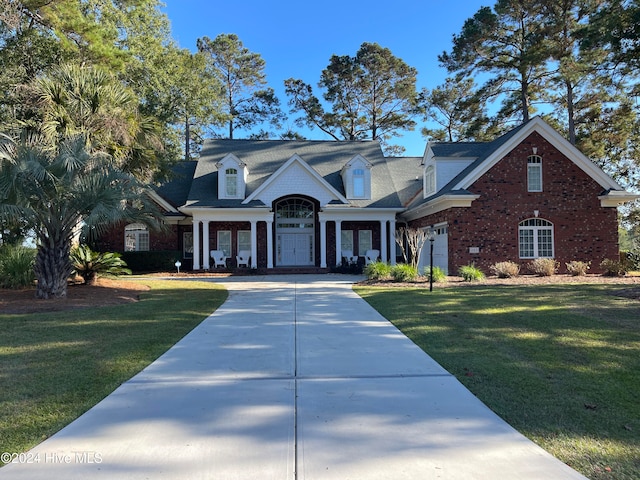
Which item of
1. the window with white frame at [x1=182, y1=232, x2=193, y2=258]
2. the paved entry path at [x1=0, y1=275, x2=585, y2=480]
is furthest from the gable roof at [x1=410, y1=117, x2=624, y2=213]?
the paved entry path at [x1=0, y1=275, x2=585, y2=480]

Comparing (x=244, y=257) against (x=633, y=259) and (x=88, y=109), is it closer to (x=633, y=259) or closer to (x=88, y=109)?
(x=88, y=109)

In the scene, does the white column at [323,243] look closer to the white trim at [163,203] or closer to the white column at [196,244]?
the white column at [196,244]

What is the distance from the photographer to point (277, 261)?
24.1 m

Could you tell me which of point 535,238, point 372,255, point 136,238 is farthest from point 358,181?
point 136,238

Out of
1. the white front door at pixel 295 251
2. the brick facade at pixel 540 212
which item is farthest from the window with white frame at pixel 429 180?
the white front door at pixel 295 251

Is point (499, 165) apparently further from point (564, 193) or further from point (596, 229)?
point (596, 229)

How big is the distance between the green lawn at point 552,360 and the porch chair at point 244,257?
1340 cm

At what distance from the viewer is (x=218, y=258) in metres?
22.4

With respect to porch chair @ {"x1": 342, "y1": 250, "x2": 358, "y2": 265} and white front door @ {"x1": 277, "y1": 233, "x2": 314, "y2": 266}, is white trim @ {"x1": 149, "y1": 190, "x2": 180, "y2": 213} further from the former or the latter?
porch chair @ {"x1": 342, "y1": 250, "x2": 358, "y2": 265}

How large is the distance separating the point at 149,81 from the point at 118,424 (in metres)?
20.8

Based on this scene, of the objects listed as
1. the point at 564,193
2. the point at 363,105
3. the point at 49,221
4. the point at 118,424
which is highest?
the point at 363,105

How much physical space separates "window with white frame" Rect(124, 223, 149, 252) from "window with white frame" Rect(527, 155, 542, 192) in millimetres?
20042

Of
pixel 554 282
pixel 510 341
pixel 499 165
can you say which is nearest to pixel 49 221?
pixel 510 341

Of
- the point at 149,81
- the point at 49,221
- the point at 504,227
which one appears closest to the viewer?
the point at 49,221
